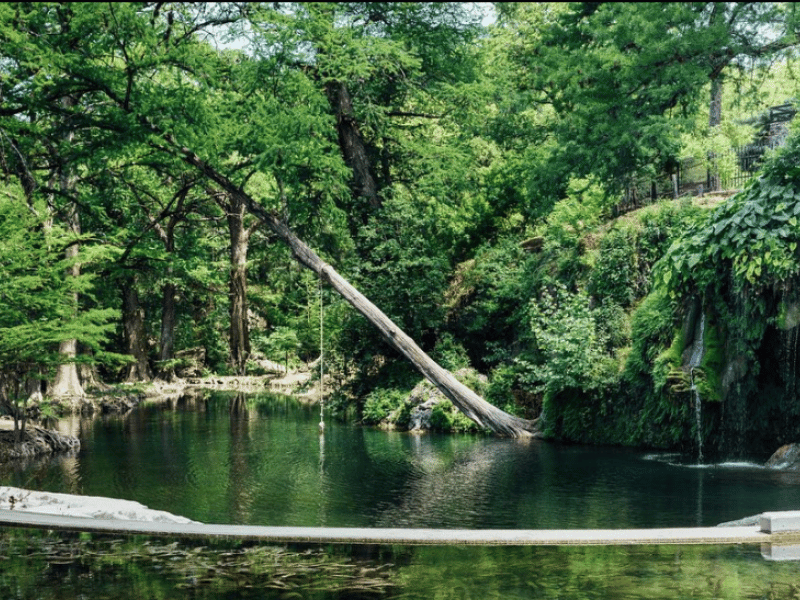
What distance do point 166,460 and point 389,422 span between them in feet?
26.4

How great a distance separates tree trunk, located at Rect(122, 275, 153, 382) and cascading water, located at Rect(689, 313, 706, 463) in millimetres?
28830

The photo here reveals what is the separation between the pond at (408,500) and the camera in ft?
24.5

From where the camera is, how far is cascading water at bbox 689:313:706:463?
55.1ft

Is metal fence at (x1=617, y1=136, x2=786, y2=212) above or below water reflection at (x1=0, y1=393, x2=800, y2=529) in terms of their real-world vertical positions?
above

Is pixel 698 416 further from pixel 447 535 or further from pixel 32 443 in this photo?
pixel 32 443

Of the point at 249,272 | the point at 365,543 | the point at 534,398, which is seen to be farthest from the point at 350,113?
the point at 249,272

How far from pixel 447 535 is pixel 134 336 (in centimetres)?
3448

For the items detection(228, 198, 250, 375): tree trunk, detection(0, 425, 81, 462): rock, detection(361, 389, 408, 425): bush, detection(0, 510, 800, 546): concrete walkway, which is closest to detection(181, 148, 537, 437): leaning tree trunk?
detection(361, 389, 408, 425): bush

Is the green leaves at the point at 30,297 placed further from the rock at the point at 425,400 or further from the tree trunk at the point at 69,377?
the tree trunk at the point at 69,377

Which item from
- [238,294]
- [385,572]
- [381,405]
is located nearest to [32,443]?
[381,405]

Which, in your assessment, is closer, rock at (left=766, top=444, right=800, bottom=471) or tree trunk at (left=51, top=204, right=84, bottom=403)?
rock at (left=766, top=444, right=800, bottom=471)

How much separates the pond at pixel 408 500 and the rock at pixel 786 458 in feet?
1.33

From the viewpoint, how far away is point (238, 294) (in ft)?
148

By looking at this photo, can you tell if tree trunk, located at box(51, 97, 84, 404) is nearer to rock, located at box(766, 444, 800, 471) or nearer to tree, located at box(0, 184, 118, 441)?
tree, located at box(0, 184, 118, 441)
